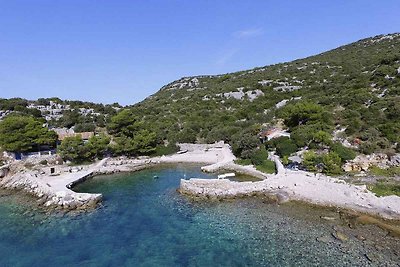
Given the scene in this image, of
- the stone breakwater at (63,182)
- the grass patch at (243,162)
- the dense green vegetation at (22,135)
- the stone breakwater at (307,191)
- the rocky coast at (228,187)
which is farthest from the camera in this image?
the dense green vegetation at (22,135)

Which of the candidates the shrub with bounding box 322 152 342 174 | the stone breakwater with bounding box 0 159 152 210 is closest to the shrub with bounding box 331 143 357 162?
the shrub with bounding box 322 152 342 174

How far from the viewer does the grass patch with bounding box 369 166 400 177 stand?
27.0m

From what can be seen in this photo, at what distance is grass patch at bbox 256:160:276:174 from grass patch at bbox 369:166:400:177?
9.28 meters

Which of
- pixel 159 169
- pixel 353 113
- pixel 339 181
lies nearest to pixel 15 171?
pixel 159 169

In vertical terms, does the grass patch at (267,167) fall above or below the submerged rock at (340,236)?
above

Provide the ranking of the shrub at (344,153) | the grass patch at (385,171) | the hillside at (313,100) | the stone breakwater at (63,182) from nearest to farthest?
the stone breakwater at (63,182) → the grass patch at (385,171) → the shrub at (344,153) → the hillside at (313,100)

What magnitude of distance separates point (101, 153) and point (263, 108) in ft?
114

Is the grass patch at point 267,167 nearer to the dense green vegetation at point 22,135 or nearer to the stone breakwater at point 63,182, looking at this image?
the stone breakwater at point 63,182

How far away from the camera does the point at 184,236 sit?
768 inches

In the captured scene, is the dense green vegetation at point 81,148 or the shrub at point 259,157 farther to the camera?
the dense green vegetation at point 81,148

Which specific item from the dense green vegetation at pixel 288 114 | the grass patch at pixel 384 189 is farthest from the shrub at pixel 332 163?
the grass patch at pixel 384 189

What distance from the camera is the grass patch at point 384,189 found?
2258 cm

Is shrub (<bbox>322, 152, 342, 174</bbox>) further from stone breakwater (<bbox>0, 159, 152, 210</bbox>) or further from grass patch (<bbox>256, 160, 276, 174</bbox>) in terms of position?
stone breakwater (<bbox>0, 159, 152, 210</bbox>)

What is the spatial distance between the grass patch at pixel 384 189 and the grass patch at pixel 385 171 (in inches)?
124
